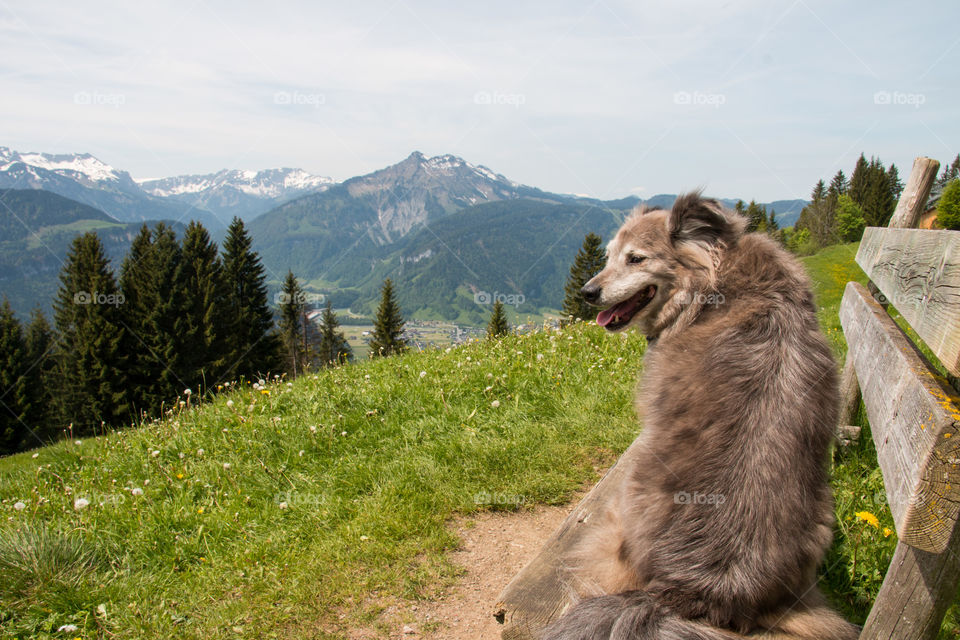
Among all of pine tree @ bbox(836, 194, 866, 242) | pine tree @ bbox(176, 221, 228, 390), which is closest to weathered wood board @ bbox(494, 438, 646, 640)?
pine tree @ bbox(176, 221, 228, 390)

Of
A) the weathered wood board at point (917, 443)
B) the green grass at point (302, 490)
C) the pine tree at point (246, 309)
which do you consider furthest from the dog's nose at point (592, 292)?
the pine tree at point (246, 309)

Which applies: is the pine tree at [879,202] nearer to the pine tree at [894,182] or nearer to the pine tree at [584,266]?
the pine tree at [894,182]

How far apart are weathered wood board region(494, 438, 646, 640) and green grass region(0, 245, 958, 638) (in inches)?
51.5

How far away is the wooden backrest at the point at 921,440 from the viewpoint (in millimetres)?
1867

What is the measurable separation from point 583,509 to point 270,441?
4480 millimetres

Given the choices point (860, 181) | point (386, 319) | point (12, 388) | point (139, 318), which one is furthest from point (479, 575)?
point (860, 181)

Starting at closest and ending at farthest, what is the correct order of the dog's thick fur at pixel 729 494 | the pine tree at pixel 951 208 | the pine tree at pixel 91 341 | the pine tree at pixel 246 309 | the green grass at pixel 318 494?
1. the dog's thick fur at pixel 729 494
2. the green grass at pixel 318 494
3. the pine tree at pixel 951 208
4. the pine tree at pixel 91 341
5. the pine tree at pixel 246 309

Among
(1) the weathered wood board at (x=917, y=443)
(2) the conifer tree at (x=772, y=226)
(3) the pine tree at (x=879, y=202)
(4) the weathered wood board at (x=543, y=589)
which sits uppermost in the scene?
(3) the pine tree at (x=879, y=202)

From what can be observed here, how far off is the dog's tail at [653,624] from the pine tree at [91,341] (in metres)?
57.7

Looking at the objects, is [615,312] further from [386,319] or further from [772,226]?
[386,319]

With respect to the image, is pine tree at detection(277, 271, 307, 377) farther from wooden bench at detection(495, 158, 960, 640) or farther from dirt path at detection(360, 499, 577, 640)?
wooden bench at detection(495, 158, 960, 640)

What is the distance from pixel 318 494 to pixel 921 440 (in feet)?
17.5

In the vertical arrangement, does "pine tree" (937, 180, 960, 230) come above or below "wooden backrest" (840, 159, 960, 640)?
above

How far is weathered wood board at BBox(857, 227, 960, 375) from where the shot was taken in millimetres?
2217
